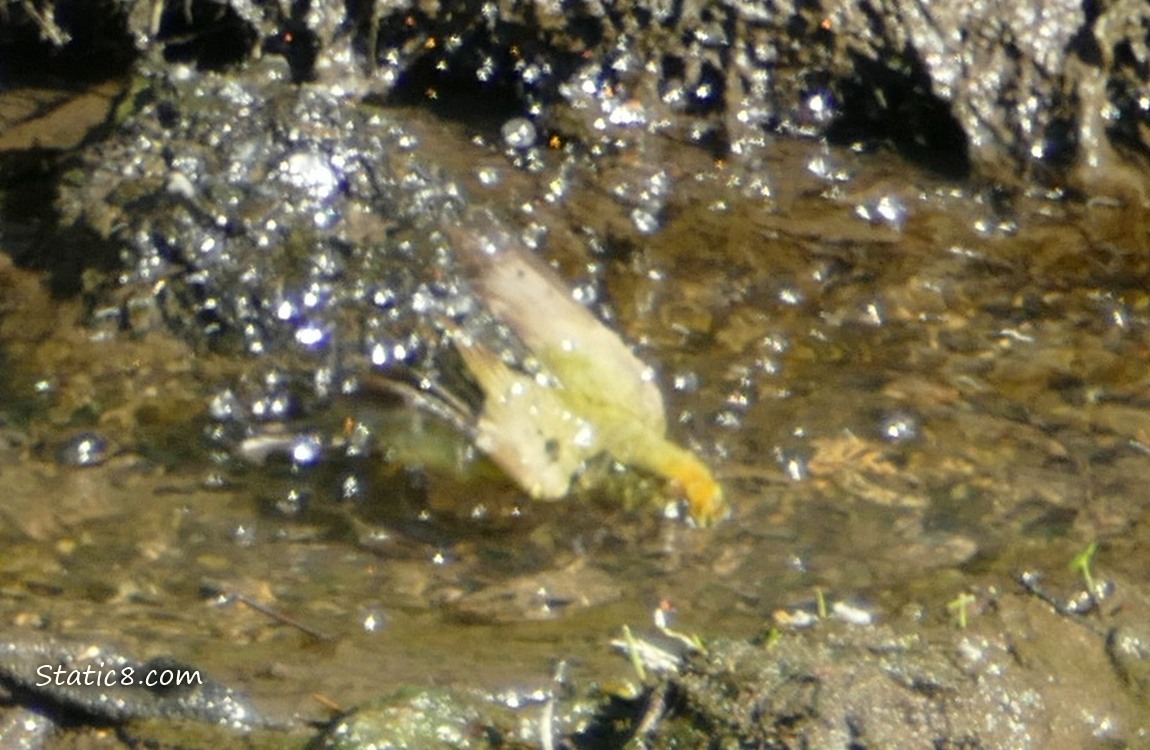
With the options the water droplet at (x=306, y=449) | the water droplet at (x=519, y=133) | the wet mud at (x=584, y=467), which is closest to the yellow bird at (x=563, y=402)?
the wet mud at (x=584, y=467)

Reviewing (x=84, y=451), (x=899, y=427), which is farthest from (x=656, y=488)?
(x=84, y=451)

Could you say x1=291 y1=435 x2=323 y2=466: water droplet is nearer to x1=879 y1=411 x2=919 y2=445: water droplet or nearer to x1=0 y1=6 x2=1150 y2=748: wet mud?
x1=0 y1=6 x2=1150 y2=748: wet mud

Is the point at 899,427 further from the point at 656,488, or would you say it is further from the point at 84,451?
the point at 84,451

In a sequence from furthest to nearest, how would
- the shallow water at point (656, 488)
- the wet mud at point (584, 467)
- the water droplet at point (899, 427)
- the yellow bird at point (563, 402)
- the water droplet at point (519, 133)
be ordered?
1. the water droplet at point (519, 133)
2. the water droplet at point (899, 427)
3. the yellow bird at point (563, 402)
4. the shallow water at point (656, 488)
5. the wet mud at point (584, 467)

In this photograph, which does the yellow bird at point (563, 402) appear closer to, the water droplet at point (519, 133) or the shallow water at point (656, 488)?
the shallow water at point (656, 488)

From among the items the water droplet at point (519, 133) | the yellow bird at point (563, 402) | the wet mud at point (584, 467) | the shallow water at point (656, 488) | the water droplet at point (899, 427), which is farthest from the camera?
the water droplet at point (519, 133)

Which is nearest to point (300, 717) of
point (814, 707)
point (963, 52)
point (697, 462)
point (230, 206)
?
point (814, 707)

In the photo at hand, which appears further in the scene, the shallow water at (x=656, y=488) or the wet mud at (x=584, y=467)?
the shallow water at (x=656, y=488)

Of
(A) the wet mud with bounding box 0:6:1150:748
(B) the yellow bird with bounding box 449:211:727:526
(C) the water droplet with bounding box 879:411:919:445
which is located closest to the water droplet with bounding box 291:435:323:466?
(A) the wet mud with bounding box 0:6:1150:748
